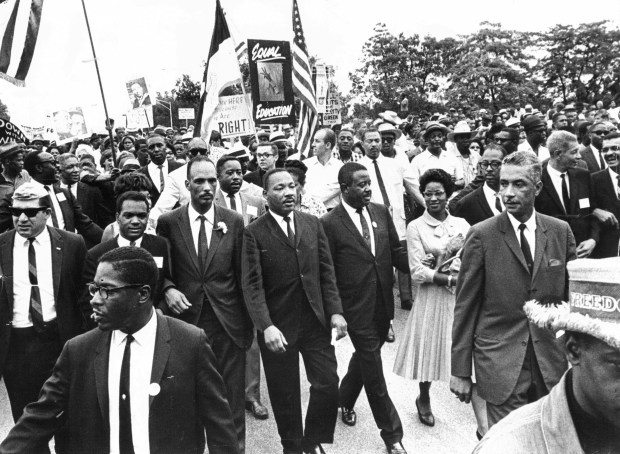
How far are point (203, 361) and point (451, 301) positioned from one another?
2.62 m

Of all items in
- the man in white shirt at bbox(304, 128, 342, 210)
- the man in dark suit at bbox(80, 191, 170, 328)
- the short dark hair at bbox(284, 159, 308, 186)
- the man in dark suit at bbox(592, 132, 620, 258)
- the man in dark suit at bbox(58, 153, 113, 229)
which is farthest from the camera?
the man in white shirt at bbox(304, 128, 342, 210)

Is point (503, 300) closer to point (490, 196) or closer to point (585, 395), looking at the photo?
point (585, 395)

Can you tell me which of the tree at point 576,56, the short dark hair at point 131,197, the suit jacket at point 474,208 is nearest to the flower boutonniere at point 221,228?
the short dark hair at point 131,197

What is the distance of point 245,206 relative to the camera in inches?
248

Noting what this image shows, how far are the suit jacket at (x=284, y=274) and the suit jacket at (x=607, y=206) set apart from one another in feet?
10.7

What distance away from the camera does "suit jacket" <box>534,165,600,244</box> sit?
6176 millimetres

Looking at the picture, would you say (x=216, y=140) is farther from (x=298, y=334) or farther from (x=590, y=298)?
(x=590, y=298)

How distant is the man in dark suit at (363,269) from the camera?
16.1 feet

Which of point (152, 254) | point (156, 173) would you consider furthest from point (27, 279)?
point (156, 173)

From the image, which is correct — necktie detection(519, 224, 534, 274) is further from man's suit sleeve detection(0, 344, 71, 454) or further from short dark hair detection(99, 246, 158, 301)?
man's suit sleeve detection(0, 344, 71, 454)

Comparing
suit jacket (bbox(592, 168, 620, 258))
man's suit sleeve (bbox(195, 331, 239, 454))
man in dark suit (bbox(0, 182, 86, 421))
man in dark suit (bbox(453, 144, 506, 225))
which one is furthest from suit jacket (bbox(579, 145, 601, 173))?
man's suit sleeve (bbox(195, 331, 239, 454))

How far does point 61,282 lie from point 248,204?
222cm

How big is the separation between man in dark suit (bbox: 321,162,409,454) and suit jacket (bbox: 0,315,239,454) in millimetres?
1991

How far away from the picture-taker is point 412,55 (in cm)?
5734
